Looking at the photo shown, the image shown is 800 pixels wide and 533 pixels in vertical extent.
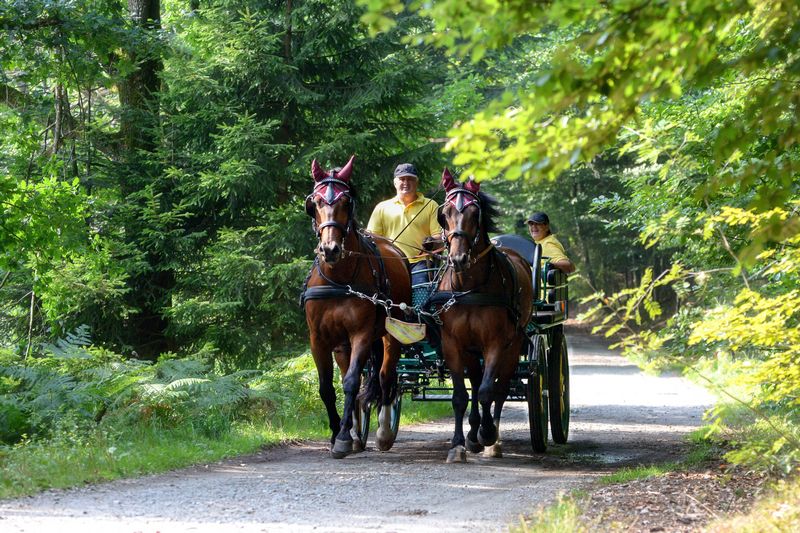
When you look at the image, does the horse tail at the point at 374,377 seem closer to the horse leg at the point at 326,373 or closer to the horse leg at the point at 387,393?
the horse leg at the point at 387,393

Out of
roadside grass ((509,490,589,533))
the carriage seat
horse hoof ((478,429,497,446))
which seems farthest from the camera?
the carriage seat

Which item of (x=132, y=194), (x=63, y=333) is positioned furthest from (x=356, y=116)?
(x=63, y=333)

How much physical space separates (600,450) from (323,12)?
8495 mm

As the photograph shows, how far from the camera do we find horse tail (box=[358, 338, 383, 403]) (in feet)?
34.5

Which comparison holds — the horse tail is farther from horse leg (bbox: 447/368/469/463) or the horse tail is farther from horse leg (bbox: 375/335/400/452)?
horse leg (bbox: 447/368/469/463)

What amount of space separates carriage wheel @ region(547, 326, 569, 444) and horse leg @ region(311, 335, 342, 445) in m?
2.30

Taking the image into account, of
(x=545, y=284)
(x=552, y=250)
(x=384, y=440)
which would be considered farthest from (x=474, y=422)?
(x=552, y=250)

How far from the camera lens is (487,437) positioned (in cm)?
1019

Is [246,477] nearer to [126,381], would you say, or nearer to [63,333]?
[126,381]

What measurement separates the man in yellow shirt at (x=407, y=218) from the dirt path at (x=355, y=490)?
219cm

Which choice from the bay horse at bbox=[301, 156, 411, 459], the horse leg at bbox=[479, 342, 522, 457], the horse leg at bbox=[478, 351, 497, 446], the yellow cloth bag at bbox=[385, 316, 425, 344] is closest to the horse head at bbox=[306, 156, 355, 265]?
the bay horse at bbox=[301, 156, 411, 459]

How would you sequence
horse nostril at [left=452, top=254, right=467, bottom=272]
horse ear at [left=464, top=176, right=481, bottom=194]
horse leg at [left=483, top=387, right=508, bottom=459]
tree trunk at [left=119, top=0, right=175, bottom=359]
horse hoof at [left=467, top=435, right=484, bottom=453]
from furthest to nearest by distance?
tree trunk at [left=119, top=0, right=175, bottom=359]
horse hoof at [left=467, top=435, right=484, bottom=453]
horse leg at [left=483, top=387, right=508, bottom=459]
horse ear at [left=464, top=176, right=481, bottom=194]
horse nostril at [left=452, top=254, right=467, bottom=272]

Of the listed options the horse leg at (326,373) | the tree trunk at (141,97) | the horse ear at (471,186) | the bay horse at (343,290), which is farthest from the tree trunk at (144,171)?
the horse ear at (471,186)

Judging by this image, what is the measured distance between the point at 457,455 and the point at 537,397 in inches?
43.9
